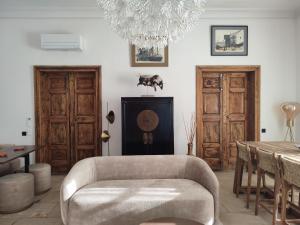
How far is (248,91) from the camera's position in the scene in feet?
16.4

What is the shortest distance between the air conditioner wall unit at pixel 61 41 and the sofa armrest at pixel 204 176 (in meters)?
3.01

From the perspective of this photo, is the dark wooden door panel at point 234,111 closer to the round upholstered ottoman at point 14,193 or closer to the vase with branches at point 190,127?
the vase with branches at point 190,127

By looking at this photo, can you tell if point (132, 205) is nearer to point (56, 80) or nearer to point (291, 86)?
point (56, 80)

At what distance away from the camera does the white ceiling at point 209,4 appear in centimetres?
436

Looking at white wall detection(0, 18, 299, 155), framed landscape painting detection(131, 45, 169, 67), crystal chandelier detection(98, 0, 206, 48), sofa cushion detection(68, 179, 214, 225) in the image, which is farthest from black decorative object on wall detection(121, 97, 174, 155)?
crystal chandelier detection(98, 0, 206, 48)

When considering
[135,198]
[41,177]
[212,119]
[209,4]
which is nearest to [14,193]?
[41,177]

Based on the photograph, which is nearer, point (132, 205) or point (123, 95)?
point (132, 205)

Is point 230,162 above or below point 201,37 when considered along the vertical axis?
below

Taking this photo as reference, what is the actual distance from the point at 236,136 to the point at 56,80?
13.0 ft

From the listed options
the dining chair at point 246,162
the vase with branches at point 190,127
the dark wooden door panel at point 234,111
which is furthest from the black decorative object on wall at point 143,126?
the dark wooden door panel at point 234,111

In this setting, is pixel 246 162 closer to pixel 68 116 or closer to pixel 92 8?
pixel 68 116

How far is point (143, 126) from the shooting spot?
14.1 feet

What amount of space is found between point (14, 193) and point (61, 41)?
9.16 feet

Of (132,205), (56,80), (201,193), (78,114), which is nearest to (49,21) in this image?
(56,80)
